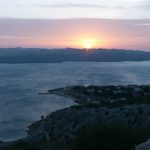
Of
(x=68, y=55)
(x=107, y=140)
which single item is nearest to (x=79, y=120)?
(x=107, y=140)

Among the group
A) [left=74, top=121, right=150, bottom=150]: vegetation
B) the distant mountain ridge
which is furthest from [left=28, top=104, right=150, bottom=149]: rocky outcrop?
the distant mountain ridge

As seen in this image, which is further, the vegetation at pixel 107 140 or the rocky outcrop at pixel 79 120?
the rocky outcrop at pixel 79 120

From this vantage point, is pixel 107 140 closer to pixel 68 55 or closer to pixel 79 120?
pixel 79 120

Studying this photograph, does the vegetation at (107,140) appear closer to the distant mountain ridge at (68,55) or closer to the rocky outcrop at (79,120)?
the rocky outcrop at (79,120)

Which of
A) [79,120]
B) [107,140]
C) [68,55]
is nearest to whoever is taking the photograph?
[107,140]

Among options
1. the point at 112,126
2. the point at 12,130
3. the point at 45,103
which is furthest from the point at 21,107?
the point at 112,126

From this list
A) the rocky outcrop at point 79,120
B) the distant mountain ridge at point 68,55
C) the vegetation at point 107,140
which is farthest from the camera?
the distant mountain ridge at point 68,55

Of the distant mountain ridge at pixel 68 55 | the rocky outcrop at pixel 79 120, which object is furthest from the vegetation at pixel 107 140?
the distant mountain ridge at pixel 68 55

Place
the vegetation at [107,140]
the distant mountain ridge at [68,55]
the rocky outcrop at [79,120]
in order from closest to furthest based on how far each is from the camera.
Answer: the vegetation at [107,140] < the rocky outcrop at [79,120] < the distant mountain ridge at [68,55]
